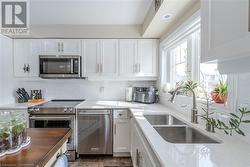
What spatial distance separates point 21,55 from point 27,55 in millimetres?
106

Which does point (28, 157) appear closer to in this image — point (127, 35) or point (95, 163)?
point (95, 163)

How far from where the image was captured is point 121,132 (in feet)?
9.99

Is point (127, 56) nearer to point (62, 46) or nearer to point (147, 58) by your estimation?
point (147, 58)

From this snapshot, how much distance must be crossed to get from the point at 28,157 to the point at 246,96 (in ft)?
4.48

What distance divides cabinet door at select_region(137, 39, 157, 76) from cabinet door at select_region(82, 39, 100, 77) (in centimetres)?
77

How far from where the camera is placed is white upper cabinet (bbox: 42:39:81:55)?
337 centimetres

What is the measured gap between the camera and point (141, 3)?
248cm

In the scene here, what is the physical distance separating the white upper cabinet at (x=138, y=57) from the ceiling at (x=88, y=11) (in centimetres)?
39

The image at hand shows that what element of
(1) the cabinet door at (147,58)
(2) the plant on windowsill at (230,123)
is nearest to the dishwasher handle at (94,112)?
(1) the cabinet door at (147,58)

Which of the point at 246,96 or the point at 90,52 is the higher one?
the point at 90,52

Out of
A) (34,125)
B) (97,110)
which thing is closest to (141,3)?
(97,110)

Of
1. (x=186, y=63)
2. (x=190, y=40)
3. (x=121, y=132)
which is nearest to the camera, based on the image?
(x=190, y=40)

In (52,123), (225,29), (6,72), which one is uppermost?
(225,29)

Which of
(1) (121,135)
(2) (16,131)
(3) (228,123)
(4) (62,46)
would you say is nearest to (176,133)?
(3) (228,123)
